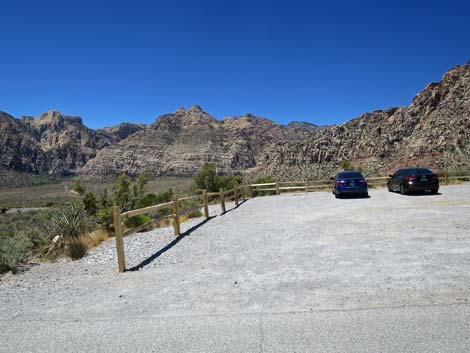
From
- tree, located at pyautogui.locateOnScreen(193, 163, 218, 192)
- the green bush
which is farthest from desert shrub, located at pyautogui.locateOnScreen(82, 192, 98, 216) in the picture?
tree, located at pyautogui.locateOnScreen(193, 163, 218, 192)

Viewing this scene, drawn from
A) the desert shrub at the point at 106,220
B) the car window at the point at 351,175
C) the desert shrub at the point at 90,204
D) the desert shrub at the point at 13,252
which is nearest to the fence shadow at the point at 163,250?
the desert shrub at the point at 13,252

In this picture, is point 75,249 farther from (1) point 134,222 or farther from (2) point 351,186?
(2) point 351,186

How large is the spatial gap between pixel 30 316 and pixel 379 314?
4837 millimetres

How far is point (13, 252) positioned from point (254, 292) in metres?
7.05

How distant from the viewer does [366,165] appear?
5875 centimetres

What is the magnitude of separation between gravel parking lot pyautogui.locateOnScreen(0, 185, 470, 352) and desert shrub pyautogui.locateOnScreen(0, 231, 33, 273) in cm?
48

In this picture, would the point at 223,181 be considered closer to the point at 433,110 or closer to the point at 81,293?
the point at 81,293

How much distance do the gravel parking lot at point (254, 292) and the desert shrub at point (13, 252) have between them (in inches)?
19.1

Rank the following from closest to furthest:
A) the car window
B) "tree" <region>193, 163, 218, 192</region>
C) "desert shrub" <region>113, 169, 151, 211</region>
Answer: the car window
"desert shrub" <region>113, 169, 151, 211</region>
"tree" <region>193, 163, 218, 192</region>

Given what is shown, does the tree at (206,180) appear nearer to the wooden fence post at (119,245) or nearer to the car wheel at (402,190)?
the car wheel at (402,190)

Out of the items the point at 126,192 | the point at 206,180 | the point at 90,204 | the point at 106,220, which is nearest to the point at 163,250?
the point at 106,220

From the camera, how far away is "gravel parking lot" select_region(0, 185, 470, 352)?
4.06 m

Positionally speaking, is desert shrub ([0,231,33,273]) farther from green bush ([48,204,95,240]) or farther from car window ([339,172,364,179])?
car window ([339,172,364,179])

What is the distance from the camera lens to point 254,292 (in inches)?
216
